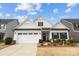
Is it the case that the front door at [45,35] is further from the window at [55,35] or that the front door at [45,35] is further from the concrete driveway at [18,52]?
the concrete driveway at [18,52]


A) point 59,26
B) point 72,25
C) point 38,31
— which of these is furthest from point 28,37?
point 72,25

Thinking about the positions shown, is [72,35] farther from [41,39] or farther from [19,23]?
[19,23]

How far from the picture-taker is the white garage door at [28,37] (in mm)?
24312

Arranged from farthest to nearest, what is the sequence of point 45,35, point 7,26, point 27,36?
point 7,26 → point 45,35 → point 27,36

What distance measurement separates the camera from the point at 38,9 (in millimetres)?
25594

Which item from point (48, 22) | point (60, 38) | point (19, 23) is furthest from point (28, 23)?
point (60, 38)

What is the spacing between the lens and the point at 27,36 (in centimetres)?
2486

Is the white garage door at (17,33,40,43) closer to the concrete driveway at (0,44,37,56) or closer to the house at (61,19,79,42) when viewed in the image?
the house at (61,19,79,42)

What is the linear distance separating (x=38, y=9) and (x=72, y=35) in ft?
19.6

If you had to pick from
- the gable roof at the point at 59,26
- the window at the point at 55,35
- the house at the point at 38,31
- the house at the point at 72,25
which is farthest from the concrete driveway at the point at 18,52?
the house at the point at 72,25

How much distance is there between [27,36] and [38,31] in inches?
76.7

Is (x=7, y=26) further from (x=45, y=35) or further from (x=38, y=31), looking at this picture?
(x=45, y=35)

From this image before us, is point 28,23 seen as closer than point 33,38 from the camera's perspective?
No

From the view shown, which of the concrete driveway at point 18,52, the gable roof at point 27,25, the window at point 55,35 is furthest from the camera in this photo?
the gable roof at point 27,25
